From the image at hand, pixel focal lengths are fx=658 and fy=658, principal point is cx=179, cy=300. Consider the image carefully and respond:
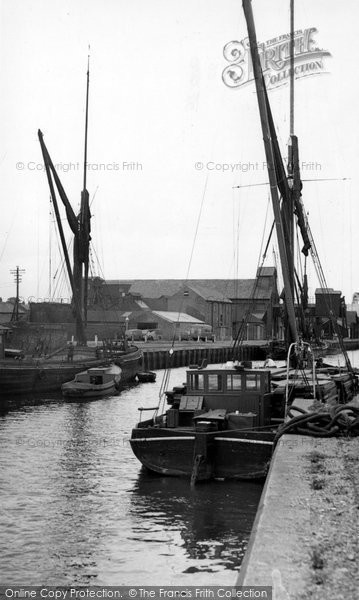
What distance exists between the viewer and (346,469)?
36.3ft

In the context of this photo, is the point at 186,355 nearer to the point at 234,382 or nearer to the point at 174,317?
the point at 174,317

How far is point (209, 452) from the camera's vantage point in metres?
20.6

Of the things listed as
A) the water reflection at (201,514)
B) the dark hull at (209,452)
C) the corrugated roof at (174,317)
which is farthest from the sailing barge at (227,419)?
the corrugated roof at (174,317)

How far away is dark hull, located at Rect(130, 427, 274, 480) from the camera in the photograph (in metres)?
20.2

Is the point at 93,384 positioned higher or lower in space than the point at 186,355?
lower

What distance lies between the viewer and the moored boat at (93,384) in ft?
146

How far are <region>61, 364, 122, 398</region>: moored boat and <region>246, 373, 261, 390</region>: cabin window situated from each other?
23963mm

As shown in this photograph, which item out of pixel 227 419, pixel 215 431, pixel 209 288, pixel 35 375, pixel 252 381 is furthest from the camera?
pixel 209 288

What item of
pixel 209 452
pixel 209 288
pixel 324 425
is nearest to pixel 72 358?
pixel 209 452

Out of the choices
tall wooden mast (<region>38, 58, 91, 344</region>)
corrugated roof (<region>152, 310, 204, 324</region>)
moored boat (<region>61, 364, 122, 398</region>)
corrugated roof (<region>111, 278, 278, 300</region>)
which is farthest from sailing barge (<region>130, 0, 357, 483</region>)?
corrugated roof (<region>111, 278, 278, 300</region>)

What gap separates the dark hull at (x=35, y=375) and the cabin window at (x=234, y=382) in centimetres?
2638

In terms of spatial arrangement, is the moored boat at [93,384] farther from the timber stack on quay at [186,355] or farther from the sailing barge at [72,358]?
the timber stack on quay at [186,355]

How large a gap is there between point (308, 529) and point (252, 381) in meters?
14.7

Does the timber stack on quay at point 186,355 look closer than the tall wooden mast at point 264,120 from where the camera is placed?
No
